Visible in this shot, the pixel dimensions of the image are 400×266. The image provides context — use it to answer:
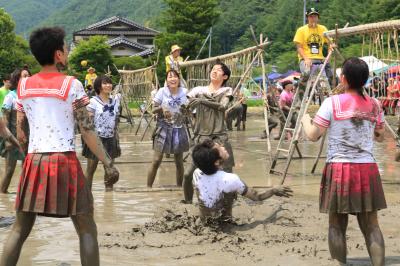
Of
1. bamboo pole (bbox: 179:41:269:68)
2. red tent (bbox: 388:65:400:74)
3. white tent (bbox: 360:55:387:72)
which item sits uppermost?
bamboo pole (bbox: 179:41:269:68)

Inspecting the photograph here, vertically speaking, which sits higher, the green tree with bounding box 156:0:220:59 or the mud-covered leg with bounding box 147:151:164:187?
the green tree with bounding box 156:0:220:59

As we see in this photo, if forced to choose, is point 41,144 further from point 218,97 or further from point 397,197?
point 397,197

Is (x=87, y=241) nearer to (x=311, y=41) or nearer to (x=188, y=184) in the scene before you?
(x=188, y=184)

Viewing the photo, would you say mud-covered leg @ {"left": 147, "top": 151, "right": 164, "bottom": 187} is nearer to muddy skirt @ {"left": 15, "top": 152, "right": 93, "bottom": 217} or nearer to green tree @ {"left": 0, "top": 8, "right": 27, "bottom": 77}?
muddy skirt @ {"left": 15, "top": 152, "right": 93, "bottom": 217}

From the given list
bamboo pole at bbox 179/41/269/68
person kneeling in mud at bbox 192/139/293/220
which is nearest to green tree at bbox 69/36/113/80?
bamboo pole at bbox 179/41/269/68

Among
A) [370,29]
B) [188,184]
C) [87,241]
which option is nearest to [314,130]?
[87,241]

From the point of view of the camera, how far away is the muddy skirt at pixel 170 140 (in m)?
8.48

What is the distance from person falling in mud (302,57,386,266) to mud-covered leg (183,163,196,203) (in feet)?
8.34

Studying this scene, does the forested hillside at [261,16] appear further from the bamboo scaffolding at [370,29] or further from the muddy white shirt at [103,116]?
the muddy white shirt at [103,116]

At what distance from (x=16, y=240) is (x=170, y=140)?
4.42 meters

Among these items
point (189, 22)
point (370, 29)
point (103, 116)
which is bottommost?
point (103, 116)

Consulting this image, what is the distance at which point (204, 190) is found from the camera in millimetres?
5840

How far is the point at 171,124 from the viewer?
8.57m

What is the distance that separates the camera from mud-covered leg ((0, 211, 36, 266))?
4223 millimetres
